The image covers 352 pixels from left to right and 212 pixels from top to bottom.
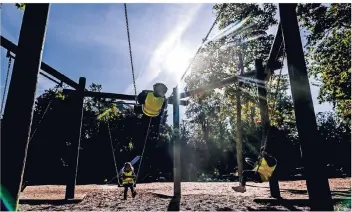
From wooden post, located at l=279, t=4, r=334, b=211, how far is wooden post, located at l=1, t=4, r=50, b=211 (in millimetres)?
3982

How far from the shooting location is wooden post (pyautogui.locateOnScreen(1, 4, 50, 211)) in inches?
124

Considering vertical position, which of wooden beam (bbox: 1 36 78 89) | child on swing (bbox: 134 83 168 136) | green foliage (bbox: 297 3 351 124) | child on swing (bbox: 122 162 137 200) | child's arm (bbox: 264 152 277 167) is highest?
green foliage (bbox: 297 3 351 124)

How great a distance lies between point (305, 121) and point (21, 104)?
4137 millimetres

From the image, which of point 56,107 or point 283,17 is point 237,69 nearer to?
point 283,17

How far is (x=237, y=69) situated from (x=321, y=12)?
10.3m

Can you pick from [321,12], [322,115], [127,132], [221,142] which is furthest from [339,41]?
[322,115]

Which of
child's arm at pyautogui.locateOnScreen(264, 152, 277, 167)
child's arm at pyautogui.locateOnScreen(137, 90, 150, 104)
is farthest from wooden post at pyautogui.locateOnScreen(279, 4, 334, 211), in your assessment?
child's arm at pyautogui.locateOnScreen(137, 90, 150, 104)

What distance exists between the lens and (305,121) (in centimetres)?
406

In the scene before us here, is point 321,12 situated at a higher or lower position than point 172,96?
higher

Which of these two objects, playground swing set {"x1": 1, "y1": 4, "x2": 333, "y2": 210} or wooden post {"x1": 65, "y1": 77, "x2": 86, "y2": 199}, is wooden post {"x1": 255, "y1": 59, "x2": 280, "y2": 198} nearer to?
playground swing set {"x1": 1, "y1": 4, "x2": 333, "y2": 210}

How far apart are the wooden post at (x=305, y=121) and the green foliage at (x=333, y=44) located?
1151 centimetres

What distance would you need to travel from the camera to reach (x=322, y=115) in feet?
190

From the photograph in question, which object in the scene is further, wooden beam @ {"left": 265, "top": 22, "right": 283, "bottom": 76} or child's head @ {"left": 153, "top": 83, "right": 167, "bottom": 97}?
child's head @ {"left": 153, "top": 83, "right": 167, "bottom": 97}

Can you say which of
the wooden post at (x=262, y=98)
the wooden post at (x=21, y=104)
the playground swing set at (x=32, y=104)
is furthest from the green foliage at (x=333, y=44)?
the wooden post at (x=21, y=104)
